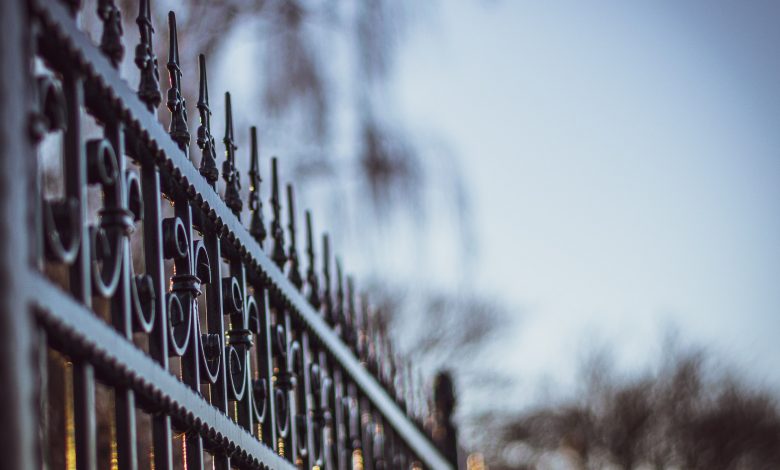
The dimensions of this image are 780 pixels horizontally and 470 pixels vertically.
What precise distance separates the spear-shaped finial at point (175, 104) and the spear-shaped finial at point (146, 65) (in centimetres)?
6

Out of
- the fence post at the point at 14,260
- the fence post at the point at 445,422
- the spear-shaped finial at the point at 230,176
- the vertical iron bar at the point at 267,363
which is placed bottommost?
the fence post at the point at 14,260

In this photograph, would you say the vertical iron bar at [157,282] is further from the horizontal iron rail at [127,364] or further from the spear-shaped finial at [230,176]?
the spear-shaped finial at [230,176]

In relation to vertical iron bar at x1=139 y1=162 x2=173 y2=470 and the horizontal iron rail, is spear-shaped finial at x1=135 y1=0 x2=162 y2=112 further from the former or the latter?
the horizontal iron rail

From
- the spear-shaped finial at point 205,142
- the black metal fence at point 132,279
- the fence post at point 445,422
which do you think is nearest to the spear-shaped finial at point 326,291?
the black metal fence at point 132,279

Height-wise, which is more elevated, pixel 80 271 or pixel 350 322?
pixel 350 322

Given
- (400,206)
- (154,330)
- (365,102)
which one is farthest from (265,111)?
(154,330)

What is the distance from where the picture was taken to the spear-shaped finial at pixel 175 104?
54.6 inches

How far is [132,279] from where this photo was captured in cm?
114

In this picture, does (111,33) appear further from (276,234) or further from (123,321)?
(276,234)

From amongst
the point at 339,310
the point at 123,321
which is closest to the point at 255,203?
the point at 339,310

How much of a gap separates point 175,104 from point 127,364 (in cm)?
46

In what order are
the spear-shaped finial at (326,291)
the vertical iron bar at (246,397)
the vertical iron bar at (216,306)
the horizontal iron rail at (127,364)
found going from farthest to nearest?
the spear-shaped finial at (326,291)
the vertical iron bar at (246,397)
the vertical iron bar at (216,306)
the horizontal iron rail at (127,364)

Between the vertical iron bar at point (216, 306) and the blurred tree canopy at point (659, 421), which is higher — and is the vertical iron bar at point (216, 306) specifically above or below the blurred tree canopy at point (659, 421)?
below

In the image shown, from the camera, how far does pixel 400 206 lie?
6562 mm
